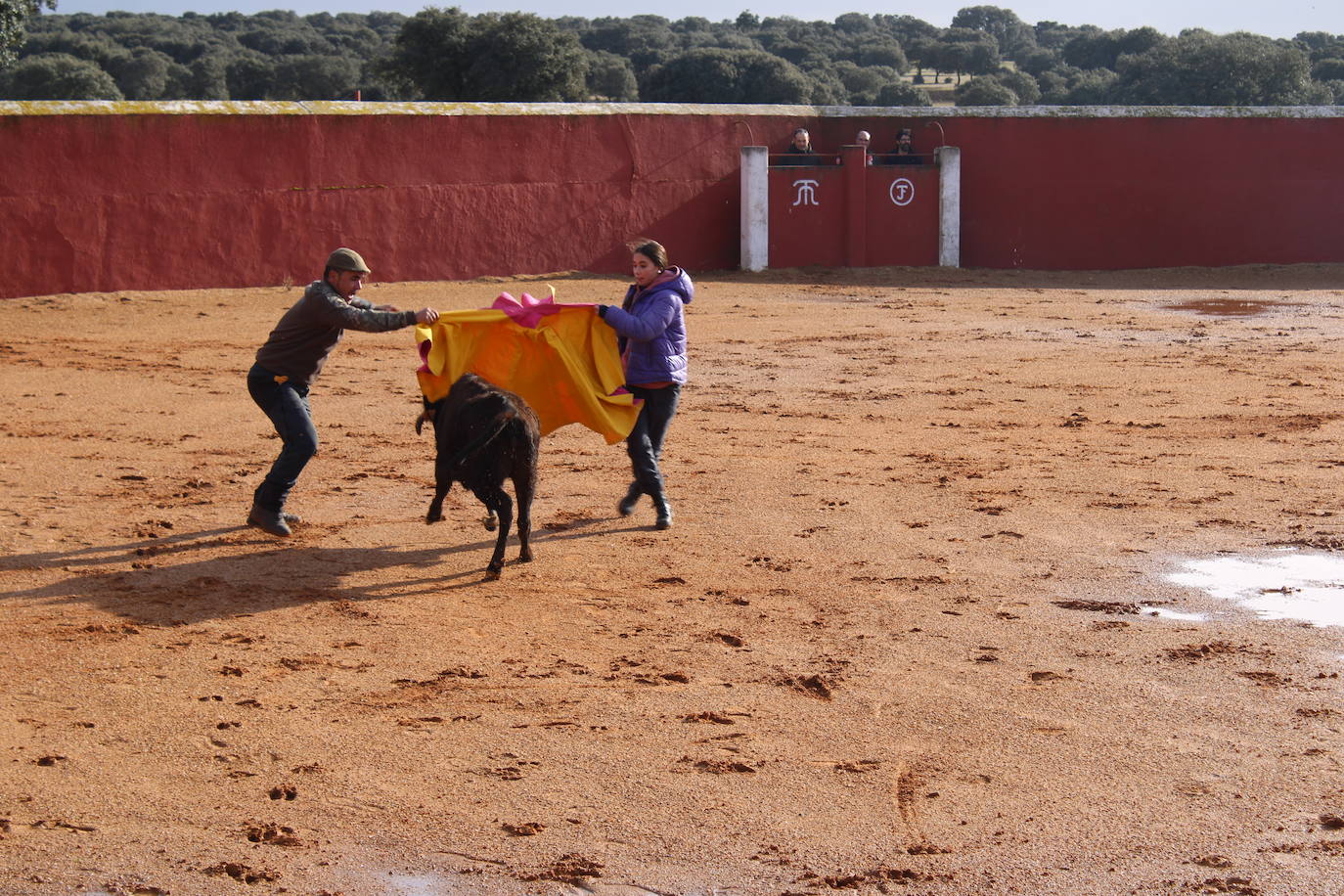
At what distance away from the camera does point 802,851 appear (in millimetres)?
3902

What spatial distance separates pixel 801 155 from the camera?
20375 millimetres

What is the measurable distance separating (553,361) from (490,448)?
0.82 metres

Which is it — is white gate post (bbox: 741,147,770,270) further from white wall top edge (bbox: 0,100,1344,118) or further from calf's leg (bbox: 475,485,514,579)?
calf's leg (bbox: 475,485,514,579)

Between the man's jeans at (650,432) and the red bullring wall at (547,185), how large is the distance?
35.6 feet

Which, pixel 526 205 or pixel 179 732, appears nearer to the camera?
pixel 179 732

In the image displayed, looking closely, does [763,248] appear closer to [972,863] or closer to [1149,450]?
[1149,450]

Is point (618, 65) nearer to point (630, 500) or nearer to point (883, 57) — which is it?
point (883, 57)

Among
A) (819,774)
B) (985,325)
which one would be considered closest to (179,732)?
(819,774)

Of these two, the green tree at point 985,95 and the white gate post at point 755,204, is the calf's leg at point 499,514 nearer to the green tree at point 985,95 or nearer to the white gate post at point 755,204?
the white gate post at point 755,204

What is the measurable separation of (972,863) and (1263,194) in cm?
2003

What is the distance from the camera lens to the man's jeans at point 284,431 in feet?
22.7

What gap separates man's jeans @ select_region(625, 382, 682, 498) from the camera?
7.22 m

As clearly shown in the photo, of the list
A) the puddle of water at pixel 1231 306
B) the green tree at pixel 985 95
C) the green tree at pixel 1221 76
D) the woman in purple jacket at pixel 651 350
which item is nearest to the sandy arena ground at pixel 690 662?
the woman in purple jacket at pixel 651 350

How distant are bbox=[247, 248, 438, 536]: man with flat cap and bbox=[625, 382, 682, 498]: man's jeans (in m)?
1.34
